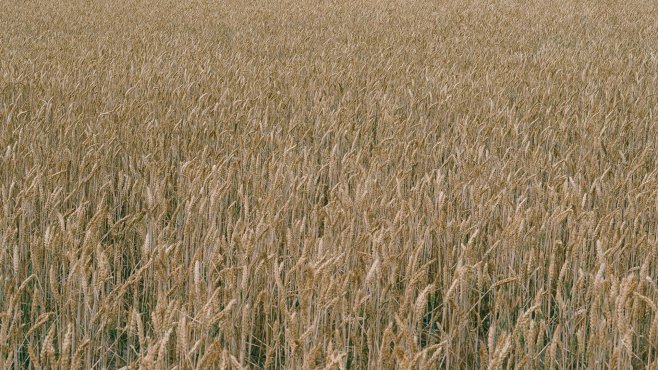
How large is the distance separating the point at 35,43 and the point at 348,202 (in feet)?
15.0

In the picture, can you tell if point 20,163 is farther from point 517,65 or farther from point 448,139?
point 517,65

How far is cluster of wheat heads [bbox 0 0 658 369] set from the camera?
4.34ft

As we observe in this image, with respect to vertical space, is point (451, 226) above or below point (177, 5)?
above

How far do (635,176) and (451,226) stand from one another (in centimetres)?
112

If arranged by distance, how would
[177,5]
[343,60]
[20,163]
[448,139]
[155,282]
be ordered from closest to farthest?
[155,282]
[20,163]
[448,139]
[343,60]
[177,5]

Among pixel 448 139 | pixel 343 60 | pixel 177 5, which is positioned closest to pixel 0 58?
pixel 343 60

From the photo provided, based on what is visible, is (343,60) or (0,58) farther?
(343,60)

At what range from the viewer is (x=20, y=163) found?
2.53 metres

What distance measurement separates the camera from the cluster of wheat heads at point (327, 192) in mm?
1324

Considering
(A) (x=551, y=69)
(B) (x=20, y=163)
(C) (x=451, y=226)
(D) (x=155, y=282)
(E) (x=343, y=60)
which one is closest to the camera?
(D) (x=155, y=282)

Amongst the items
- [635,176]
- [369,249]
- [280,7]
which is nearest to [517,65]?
[635,176]

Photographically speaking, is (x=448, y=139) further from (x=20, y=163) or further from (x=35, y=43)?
(x=35, y=43)

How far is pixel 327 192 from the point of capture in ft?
7.95

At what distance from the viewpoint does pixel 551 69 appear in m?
4.78
